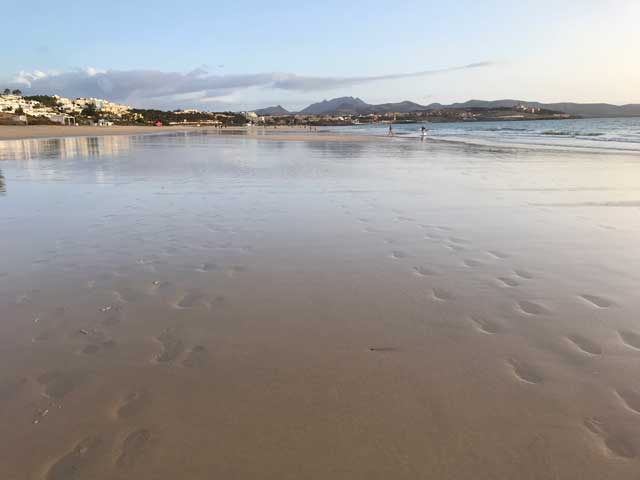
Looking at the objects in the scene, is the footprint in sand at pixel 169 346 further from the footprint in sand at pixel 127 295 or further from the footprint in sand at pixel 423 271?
the footprint in sand at pixel 423 271

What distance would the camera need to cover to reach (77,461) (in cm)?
232

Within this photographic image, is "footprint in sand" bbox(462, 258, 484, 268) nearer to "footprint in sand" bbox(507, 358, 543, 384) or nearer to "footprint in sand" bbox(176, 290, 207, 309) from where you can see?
"footprint in sand" bbox(507, 358, 543, 384)

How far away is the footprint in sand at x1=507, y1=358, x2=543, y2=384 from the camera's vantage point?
10.2 feet

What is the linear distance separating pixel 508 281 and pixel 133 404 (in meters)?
4.22

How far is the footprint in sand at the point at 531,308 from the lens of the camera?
422 centimetres

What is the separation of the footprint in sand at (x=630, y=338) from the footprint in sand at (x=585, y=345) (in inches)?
11.3

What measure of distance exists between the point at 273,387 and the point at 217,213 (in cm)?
610

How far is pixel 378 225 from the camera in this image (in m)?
7.70

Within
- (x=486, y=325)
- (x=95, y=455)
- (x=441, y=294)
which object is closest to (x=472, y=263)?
(x=441, y=294)

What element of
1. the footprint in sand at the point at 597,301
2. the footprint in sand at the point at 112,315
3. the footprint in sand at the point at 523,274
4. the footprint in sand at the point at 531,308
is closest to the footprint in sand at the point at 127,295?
the footprint in sand at the point at 112,315

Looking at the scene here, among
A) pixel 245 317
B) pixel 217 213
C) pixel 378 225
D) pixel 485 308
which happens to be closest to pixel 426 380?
pixel 485 308

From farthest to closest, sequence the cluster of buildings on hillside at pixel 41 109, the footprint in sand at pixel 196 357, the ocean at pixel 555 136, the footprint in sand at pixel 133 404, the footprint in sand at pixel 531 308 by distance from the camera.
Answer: the cluster of buildings on hillside at pixel 41 109, the ocean at pixel 555 136, the footprint in sand at pixel 531 308, the footprint in sand at pixel 196 357, the footprint in sand at pixel 133 404

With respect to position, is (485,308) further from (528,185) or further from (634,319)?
(528,185)

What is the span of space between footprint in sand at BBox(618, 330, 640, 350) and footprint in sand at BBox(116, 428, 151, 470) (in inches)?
152
